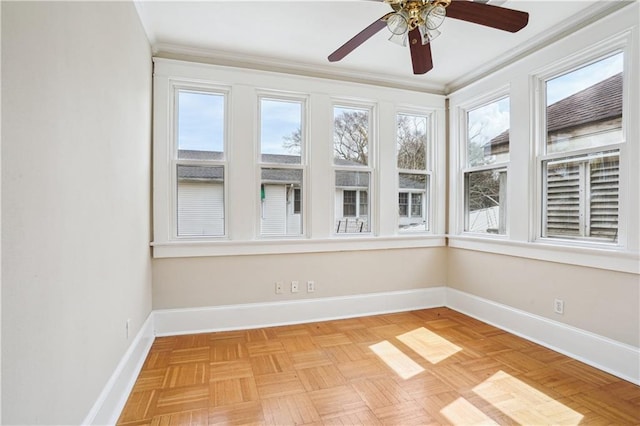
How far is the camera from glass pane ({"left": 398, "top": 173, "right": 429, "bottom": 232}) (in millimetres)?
3945

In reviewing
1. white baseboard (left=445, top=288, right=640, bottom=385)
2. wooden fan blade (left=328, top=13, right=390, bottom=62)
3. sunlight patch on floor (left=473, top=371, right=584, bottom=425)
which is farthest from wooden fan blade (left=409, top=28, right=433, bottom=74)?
white baseboard (left=445, top=288, right=640, bottom=385)

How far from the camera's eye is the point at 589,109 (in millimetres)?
2611

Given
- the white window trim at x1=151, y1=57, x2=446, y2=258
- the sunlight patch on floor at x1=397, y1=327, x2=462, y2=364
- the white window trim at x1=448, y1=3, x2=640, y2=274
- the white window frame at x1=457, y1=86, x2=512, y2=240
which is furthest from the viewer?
the white window frame at x1=457, y1=86, x2=512, y2=240

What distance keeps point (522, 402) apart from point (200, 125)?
11.1ft

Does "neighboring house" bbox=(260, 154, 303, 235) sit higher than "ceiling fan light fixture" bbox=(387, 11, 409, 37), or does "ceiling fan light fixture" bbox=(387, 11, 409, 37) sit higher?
"ceiling fan light fixture" bbox=(387, 11, 409, 37)

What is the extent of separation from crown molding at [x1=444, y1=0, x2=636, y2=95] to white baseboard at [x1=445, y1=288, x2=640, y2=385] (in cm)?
238

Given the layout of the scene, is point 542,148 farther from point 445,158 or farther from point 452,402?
point 452,402

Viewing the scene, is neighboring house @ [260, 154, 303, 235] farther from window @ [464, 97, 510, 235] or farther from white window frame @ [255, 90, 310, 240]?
window @ [464, 97, 510, 235]

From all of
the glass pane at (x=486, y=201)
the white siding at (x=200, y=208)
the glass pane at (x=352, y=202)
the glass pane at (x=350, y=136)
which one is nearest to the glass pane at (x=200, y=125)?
the white siding at (x=200, y=208)

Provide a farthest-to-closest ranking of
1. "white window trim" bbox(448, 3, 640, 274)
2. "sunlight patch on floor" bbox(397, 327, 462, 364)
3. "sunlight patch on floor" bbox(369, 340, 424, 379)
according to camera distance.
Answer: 1. "sunlight patch on floor" bbox(397, 327, 462, 364)
2. "sunlight patch on floor" bbox(369, 340, 424, 379)
3. "white window trim" bbox(448, 3, 640, 274)

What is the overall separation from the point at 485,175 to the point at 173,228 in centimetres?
326

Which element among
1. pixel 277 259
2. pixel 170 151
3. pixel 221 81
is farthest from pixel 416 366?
pixel 221 81

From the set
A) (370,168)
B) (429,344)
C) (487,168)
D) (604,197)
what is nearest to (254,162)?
(370,168)

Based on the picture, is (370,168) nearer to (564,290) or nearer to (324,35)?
(324,35)
